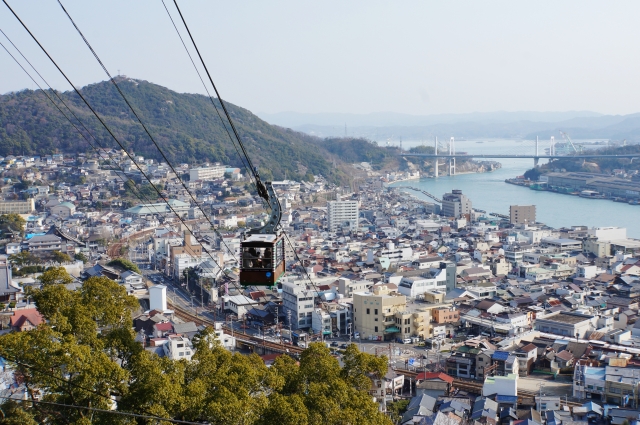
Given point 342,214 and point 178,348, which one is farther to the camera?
point 342,214

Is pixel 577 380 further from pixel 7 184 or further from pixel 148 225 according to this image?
pixel 7 184

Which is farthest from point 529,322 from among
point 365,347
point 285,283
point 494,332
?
point 285,283

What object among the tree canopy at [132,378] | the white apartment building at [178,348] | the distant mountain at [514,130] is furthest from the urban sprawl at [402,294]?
the distant mountain at [514,130]

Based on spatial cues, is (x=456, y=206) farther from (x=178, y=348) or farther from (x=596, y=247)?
(x=178, y=348)

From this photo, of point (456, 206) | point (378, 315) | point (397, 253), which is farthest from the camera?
point (456, 206)

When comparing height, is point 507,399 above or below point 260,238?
below

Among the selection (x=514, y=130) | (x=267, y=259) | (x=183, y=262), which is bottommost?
(x=183, y=262)

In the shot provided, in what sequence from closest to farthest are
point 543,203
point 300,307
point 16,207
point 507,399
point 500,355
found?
point 507,399
point 500,355
point 300,307
point 16,207
point 543,203

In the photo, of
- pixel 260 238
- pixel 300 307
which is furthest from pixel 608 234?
pixel 260 238

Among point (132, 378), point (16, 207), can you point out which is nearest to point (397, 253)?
point (132, 378)
